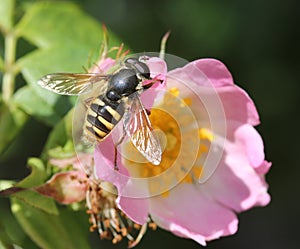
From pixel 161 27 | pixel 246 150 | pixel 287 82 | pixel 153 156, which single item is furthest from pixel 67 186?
pixel 287 82

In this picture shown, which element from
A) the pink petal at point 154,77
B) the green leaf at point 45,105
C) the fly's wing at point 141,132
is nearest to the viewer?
the fly's wing at point 141,132

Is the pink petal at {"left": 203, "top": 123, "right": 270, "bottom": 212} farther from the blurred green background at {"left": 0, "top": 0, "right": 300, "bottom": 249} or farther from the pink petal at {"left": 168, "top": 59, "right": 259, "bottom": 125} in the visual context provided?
the blurred green background at {"left": 0, "top": 0, "right": 300, "bottom": 249}

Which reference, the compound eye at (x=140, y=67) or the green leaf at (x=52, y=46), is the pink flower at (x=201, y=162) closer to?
the compound eye at (x=140, y=67)

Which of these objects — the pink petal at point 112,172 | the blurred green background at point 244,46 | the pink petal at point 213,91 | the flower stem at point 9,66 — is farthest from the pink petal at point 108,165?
the blurred green background at point 244,46

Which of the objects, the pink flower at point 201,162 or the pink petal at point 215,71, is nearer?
the pink petal at point 215,71

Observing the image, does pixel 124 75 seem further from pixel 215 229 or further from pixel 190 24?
pixel 190 24

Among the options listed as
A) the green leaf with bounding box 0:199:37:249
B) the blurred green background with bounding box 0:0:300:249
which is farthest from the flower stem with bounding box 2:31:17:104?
the blurred green background with bounding box 0:0:300:249

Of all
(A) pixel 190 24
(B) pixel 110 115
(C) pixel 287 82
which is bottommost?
(C) pixel 287 82
